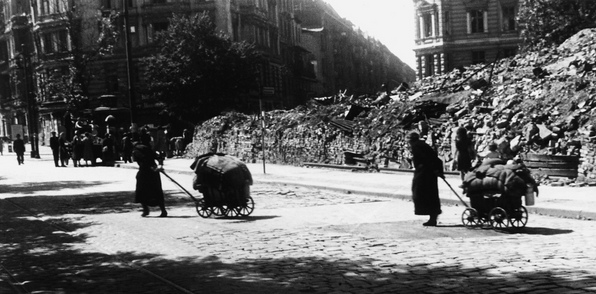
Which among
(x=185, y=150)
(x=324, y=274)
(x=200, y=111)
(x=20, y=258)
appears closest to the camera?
(x=324, y=274)

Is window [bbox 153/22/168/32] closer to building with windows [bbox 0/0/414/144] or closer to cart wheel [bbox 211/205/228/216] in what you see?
building with windows [bbox 0/0/414/144]

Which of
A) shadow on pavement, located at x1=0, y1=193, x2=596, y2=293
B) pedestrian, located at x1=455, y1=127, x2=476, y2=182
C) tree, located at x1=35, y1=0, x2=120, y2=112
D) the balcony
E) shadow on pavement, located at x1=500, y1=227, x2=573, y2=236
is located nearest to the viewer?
shadow on pavement, located at x1=0, y1=193, x2=596, y2=293

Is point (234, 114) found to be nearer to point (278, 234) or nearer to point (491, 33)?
point (278, 234)

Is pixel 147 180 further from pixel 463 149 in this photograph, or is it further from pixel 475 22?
pixel 475 22

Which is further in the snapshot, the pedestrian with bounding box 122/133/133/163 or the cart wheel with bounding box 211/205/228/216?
the pedestrian with bounding box 122/133/133/163

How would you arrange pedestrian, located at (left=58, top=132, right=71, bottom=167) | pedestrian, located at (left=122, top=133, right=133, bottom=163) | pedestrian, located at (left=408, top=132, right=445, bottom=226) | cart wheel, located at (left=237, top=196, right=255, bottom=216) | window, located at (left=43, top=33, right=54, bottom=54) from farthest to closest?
window, located at (left=43, top=33, right=54, bottom=54)
pedestrian, located at (left=58, top=132, right=71, bottom=167)
pedestrian, located at (left=122, top=133, right=133, bottom=163)
cart wheel, located at (left=237, top=196, right=255, bottom=216)
pedestrian, located at (left=408, top=132, right=445, bottom=226)

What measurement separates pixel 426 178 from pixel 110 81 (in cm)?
5468

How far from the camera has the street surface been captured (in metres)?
7.64

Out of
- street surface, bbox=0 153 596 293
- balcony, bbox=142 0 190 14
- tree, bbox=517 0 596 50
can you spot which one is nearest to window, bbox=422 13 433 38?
tree, bbox=517 0 596 50

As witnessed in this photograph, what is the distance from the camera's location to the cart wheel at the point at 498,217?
1092 centimetres

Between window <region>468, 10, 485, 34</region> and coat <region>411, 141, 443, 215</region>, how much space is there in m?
60.6

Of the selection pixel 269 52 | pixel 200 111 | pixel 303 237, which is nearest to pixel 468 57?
pixel 269 52

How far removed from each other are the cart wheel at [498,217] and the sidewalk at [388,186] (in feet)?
6.41

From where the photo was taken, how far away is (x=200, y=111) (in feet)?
154
